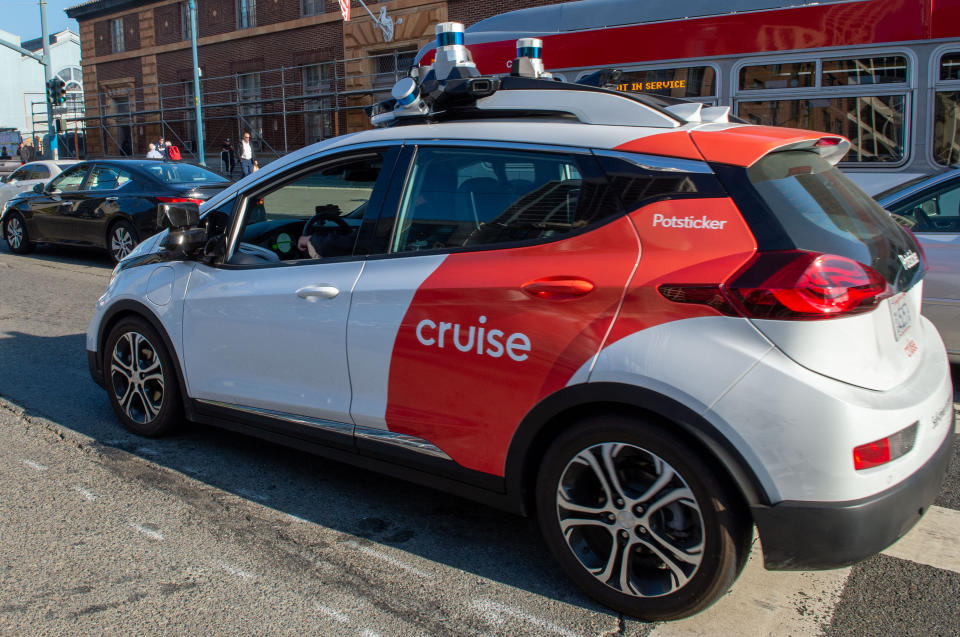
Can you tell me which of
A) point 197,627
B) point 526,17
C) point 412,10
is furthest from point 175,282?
point 412,10

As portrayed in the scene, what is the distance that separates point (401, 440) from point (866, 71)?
7.43 m

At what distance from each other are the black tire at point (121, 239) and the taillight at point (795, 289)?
10076 millimetres

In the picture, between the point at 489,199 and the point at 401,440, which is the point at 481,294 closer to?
the point at 489,199

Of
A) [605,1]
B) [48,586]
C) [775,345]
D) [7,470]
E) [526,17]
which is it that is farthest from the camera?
[526,17]

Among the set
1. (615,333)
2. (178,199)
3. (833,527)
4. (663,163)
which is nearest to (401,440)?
(615,333)

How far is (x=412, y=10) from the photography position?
84.1 ft

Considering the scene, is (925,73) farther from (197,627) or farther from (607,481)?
(197,627)

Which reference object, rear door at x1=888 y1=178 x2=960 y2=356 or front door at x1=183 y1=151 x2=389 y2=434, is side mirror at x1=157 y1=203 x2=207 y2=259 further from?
rear door at x1=888 y1=178 x2=960 y2=356

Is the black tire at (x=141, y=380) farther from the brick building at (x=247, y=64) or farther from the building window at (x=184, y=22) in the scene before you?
the building window at (x=184, y=22)

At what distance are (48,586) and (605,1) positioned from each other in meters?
9.43

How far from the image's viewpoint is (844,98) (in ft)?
28.4

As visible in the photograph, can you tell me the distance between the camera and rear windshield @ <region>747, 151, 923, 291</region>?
2572 mm

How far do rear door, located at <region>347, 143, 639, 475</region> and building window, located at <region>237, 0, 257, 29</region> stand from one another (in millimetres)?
31008

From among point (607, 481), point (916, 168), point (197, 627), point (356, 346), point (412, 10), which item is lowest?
point (197, 627)
